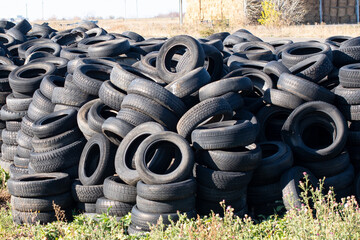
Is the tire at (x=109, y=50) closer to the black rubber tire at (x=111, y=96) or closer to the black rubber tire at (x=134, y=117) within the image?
the black rubber tire at (x=111, y=96)

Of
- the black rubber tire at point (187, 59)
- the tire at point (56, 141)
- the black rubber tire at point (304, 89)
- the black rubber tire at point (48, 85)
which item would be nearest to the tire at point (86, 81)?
the black rubber tire at point (48, 85)

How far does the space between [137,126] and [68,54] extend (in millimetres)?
6362

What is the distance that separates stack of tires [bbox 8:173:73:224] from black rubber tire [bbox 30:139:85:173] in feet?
1.25

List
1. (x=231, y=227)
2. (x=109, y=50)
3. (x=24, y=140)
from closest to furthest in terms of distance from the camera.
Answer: (x=231, y=227), (x=24, y=140), (x=109, y=50)

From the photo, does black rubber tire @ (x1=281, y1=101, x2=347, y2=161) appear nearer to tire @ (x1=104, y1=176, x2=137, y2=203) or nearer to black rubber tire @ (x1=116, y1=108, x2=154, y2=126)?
black rubber tire @ (x1=116, y1=108, x2=154, y2=126)

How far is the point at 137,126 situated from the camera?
767 cm

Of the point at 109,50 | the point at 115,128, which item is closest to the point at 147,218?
the point at 115,128

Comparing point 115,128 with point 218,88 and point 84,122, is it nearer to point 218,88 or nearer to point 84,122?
point 84,122

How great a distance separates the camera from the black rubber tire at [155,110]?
7699mm

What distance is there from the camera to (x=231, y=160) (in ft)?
23.1

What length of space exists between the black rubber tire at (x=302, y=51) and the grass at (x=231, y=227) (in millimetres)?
3880

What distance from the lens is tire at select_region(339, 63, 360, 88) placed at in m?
8.73

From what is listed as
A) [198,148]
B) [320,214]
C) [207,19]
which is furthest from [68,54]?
[207,19]

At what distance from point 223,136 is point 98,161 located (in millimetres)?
2466
